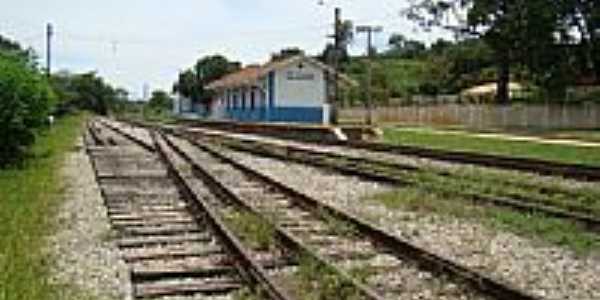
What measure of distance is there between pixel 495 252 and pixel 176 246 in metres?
3.47

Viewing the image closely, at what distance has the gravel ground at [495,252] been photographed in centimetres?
924

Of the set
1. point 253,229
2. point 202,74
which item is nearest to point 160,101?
point 202,74

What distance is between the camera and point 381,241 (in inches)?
442

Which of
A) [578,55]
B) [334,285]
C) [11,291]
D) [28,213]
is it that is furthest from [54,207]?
[578,55]

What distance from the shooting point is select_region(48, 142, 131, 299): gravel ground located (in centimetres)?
922

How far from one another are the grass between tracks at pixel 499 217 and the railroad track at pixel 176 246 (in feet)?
10.9

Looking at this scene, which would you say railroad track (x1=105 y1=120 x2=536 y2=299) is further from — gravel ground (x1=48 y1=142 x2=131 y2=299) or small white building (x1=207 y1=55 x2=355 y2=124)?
small white building (x1=207 y1=55 x2=355 y2=124)

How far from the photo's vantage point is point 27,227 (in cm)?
1297

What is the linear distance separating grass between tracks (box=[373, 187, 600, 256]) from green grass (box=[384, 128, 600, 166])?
10.7 meters

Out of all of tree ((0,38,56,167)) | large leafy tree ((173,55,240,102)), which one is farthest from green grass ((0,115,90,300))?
large leafy tree ((173,55,240,102))

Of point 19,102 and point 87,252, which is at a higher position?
point 19,102

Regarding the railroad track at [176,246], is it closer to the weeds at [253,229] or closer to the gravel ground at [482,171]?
the weeds at [253,229]

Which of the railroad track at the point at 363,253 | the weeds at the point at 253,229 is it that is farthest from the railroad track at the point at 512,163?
the weeds at the point at 253,229

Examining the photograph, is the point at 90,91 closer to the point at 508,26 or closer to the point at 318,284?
the point at 508,26
